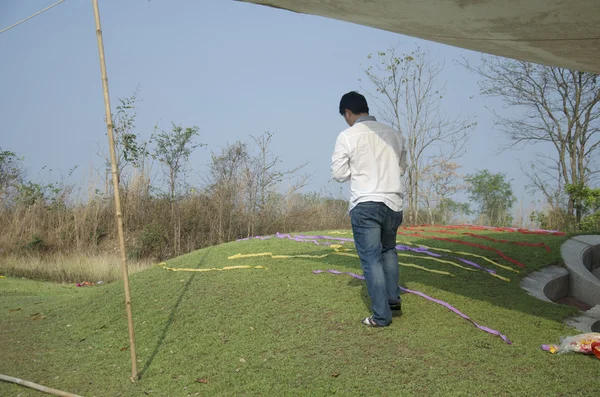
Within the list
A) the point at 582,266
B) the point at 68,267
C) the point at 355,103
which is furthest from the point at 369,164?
the point at 68,267

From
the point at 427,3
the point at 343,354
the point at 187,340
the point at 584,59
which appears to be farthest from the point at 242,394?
the point at 584,59

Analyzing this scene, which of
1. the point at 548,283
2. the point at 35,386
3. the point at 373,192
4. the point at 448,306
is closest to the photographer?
the point at 35,386

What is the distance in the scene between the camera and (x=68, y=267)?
30.3 feet

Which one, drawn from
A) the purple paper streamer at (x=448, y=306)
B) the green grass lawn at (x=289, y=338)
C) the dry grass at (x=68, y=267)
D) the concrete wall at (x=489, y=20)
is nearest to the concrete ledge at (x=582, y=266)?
the green grass lawn at (x=289, y=338)

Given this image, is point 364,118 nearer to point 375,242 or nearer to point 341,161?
point 341,161

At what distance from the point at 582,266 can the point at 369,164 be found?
16.1 feet

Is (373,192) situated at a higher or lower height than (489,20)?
lower

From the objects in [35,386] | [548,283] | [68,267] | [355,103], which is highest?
[355,103]

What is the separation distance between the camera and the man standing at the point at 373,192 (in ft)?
13.3

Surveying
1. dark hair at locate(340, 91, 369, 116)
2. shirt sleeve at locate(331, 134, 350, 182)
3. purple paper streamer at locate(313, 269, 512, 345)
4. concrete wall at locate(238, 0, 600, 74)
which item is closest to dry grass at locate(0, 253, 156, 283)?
purple paper streamer at locate(313, 269, 512, 345)

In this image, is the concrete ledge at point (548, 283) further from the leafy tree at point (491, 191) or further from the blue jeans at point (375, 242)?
the leafy tree at point (491, 191)

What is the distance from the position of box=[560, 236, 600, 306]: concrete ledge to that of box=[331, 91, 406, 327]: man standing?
3924mm

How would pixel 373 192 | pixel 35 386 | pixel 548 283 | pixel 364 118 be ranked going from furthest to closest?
1. pixel 548 283
2. pixel 364 118
3. pixel 373 192
4. pixel 35 386

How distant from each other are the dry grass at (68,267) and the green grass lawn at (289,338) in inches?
105
